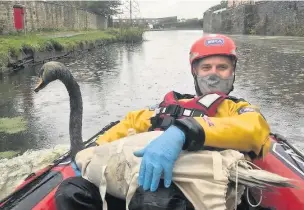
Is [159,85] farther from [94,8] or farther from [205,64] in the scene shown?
[94,8]

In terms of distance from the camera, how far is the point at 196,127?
2150 mm

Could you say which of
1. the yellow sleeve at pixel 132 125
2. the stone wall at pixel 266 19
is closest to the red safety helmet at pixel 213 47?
the yellow sleeve at pixel 132 125

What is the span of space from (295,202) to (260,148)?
595 mm

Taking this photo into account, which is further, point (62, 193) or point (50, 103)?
point (50, 103)

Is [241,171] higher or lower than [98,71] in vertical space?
higher

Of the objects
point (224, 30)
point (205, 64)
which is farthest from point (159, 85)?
point (224, 30)

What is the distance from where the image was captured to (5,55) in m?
13.1

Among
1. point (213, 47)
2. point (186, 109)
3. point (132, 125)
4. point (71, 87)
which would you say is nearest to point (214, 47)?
point (213, 47)

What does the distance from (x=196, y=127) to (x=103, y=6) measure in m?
48.6

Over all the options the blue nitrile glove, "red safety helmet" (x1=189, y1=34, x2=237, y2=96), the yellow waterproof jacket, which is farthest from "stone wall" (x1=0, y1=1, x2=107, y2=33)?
the blue nitrile glove

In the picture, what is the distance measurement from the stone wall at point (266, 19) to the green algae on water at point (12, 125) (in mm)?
27908

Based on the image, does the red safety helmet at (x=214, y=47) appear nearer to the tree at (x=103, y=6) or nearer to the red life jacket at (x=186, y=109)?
the red life jacket at (x=186, y=109)

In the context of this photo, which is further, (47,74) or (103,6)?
(103,6)

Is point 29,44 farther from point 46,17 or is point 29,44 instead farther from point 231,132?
point 231,132
